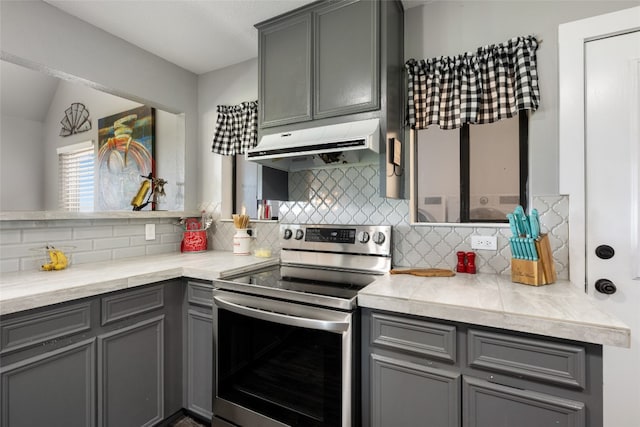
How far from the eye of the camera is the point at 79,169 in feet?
7.55

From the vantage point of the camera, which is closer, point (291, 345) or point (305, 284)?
point (291, 345)

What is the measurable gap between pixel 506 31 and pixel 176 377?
2.68m

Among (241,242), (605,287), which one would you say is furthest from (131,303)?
(605,287)

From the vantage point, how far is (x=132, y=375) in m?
1.58

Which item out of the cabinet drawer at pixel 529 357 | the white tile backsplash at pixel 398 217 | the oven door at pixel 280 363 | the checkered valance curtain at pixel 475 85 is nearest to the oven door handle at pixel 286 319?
the oven door at pixel 280 363

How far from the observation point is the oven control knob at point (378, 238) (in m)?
1.79

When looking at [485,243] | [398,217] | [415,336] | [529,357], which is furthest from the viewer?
[398,217]

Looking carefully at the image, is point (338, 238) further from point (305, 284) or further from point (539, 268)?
point (539, 268)

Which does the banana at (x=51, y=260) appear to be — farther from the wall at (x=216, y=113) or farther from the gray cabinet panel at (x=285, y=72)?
the gray cabinet panel at (x=285, y=72)

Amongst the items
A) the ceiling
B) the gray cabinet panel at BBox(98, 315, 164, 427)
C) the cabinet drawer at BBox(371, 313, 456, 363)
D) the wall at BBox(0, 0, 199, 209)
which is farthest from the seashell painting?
the cabinet drawer at BBox(371, 313, 456, 363)

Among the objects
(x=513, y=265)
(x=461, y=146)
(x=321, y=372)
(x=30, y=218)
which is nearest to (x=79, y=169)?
(x=30, y=218)

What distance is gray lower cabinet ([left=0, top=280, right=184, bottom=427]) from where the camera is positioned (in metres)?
1.20

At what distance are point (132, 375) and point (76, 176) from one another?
1.57 meters

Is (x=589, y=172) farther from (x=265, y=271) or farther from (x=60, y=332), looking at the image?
(x=60, y=332)
